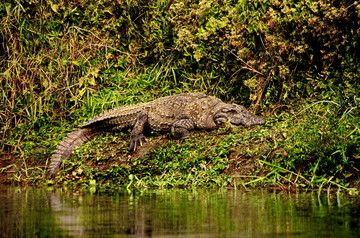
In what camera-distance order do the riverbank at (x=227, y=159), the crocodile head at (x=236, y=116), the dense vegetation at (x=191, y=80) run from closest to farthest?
the riverbank at (x=227, y=159)
the dense vegetation at (x=191, y=80)
the crocodile head at (x=236, y=116)

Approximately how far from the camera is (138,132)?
9516 millimetres

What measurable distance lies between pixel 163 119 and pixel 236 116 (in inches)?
45.8

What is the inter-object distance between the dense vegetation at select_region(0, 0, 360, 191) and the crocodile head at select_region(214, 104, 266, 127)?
0.29m

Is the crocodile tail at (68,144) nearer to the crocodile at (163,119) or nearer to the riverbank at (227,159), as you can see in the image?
the crocodile at (163,119)

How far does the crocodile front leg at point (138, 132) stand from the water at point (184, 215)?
98.4 inches

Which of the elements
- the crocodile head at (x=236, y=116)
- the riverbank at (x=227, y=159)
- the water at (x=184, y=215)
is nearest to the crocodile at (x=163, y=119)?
the crocodile head at (x=236, y=116)

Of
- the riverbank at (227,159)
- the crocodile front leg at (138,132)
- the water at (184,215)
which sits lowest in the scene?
the water at (184,215)

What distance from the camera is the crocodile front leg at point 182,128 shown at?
30.0ft

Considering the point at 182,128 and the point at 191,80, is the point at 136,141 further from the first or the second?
the point at 191,80

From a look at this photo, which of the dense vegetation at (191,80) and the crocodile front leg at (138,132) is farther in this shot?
the crocodile front leg at (138,132)

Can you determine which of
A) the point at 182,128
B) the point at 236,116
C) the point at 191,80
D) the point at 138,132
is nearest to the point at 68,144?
the point at 138,132

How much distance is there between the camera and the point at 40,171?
9.38m

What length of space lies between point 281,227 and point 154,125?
222 inches

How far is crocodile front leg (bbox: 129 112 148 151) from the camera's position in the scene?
9266mm
